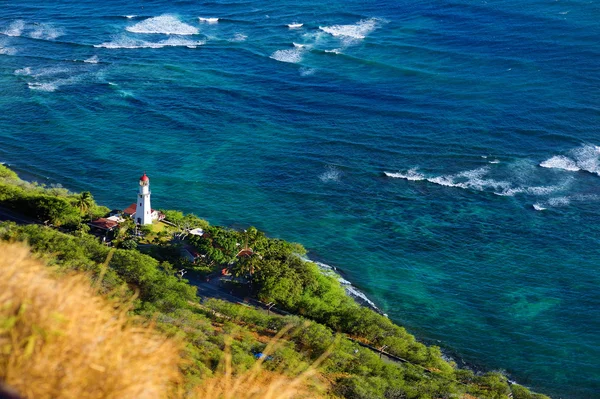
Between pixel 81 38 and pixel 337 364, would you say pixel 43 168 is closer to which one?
pixel 81 38

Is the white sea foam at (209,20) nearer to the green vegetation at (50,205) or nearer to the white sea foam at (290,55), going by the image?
the white sea foam at (290,55)

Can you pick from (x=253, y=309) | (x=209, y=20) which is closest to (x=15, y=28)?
(x=209, y=20)

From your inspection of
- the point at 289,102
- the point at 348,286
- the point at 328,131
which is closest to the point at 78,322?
the point at 348,286

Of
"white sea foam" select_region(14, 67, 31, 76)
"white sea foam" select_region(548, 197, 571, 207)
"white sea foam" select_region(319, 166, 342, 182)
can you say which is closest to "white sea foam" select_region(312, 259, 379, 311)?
"white sea foam" select_region(319, 166, 342, 182)

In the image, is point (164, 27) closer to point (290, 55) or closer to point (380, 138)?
point (290, 55)

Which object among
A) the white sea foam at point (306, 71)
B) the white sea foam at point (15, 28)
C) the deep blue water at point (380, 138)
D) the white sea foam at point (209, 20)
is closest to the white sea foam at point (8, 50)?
the deep blue water at point (380, 138)

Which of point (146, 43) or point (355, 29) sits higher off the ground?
point (355, 29)
